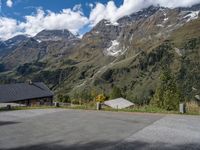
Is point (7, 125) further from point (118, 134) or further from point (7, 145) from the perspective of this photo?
point (118, 134)

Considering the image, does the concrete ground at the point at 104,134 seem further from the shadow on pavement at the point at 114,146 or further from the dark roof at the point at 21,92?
the dark roof at the point at 21,92

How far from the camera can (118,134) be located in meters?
15.0

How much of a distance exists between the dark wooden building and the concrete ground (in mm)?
68314

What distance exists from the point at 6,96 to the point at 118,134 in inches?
3092


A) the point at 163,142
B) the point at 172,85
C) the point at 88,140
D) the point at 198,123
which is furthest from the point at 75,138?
the point at 172,85

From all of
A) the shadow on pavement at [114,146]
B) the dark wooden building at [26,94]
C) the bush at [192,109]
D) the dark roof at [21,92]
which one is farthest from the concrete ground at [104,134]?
the dark roof at [21,92]

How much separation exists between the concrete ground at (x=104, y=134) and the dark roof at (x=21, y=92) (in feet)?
233

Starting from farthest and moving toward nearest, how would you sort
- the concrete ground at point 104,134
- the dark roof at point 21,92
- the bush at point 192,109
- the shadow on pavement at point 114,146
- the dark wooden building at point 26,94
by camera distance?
1. the dark wooden building at point 26,94
2. the dark roof at point 21,92
3. the bush at point 192,109
4. the concrete ground at point 104,134
5. the shadow on pavement at point 114,146

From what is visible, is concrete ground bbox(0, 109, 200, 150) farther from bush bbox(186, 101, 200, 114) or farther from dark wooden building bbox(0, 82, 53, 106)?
dark wooden building bbox(0, 82, 53, 106)

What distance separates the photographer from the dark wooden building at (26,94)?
87438 mm

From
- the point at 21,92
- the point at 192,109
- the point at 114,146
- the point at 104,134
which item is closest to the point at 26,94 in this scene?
the point at 21,92

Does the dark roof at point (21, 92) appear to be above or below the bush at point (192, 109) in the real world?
above

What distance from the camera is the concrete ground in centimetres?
1275

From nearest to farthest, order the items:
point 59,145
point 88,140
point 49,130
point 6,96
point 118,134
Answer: point 59,145 < point 88,140 < point 118,134 < point 49,130 < point 6,96
